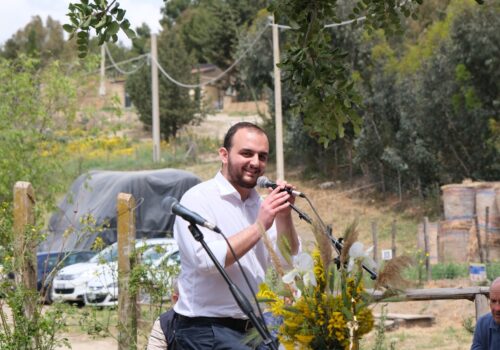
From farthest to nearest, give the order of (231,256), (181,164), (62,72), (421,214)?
1. (181,164)
2. (421,214)
3. (62,72)
4. (231,256)

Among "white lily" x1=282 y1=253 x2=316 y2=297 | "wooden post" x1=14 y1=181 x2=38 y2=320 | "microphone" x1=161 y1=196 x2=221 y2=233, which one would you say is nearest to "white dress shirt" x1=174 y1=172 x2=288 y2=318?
"microphone" x1=161 y1=196 x2=221 y2=233

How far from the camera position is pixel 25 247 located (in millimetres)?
8844

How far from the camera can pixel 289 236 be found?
5543mm

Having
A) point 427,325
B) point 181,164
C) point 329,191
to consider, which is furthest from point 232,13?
point 427,325

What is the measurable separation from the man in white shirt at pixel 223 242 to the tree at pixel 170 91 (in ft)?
157

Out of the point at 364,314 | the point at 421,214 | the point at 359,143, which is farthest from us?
the point at 359,143

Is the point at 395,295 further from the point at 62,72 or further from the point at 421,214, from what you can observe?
the point at 421,214

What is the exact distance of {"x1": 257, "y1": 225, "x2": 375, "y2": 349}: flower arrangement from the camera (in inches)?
164

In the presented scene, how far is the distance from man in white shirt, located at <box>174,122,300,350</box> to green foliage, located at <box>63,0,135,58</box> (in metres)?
0.83

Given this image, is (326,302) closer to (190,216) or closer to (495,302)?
(190,216)

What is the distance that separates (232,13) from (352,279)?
6051 centimetres

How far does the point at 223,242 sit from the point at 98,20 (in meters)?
1.41

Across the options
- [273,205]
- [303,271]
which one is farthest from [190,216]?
[303,271]

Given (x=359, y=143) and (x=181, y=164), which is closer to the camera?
(x=359, y=143)
